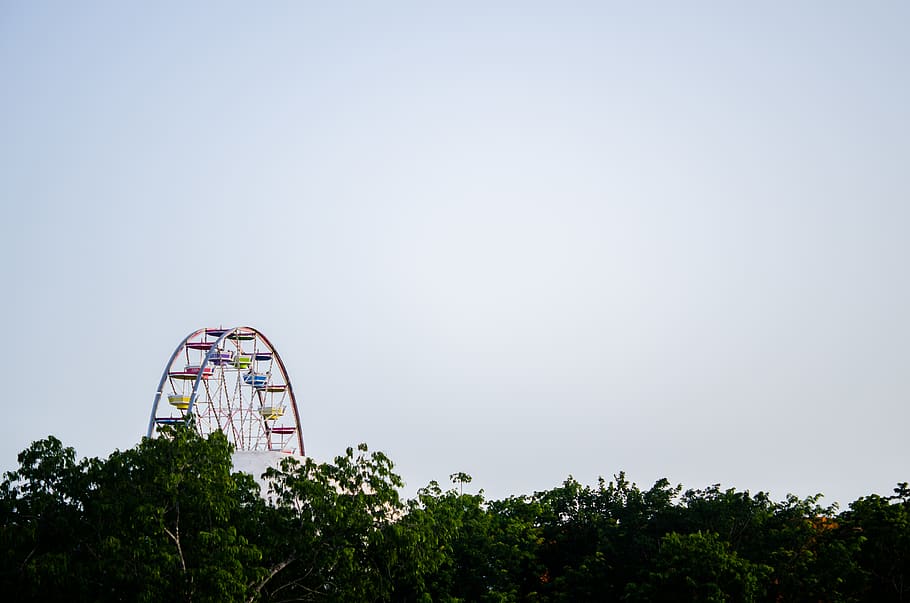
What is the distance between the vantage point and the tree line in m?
26.0

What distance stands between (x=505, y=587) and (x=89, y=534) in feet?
41.8

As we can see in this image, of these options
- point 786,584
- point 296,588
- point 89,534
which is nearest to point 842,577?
point 786,584

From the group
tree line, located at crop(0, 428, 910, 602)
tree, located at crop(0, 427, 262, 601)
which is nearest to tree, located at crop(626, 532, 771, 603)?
tree line, located at crop(0, 428, 910, 602)

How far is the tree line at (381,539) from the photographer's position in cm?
2603

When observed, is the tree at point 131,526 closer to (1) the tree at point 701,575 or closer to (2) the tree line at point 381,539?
(2) the tree line at point 381,539

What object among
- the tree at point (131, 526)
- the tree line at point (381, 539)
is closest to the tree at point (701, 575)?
the tree line at point (381, 539)

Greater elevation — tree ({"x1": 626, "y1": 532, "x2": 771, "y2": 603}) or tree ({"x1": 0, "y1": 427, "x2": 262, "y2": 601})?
→ tree ({"x1": 0, "y1": 427, "x2": 262, "y2": 601})

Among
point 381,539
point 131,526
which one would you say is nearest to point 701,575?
point 381,539

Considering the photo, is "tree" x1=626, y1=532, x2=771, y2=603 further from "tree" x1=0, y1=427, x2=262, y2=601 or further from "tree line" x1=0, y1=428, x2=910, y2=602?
"tree" x1=0, y1=427, x2=262, y2=601

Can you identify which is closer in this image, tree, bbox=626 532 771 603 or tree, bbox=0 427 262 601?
tree, bbox=0 427 262 601

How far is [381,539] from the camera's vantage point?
2844 centimetres

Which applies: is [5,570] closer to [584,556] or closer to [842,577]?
[584,556]

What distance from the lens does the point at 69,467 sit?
92.8 feet

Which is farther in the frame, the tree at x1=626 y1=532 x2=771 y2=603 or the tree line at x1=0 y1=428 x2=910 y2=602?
the tree at x1=626 y1=532 x2=771 y2=603
